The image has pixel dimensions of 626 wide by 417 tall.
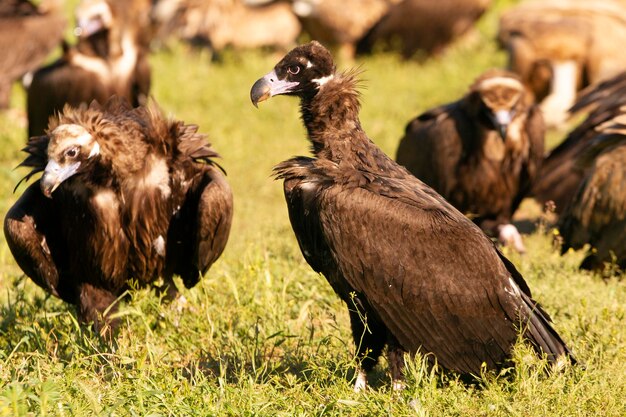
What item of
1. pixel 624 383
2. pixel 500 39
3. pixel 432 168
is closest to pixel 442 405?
pixel 624 383

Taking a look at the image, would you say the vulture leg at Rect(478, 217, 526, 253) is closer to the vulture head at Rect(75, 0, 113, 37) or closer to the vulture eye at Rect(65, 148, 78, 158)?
the vulture eye at Rect(65, 148, 78, 158)

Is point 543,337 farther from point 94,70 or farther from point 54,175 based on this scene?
point 94,70

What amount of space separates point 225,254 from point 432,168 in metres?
1.66

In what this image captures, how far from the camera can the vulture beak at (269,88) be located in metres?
4.64

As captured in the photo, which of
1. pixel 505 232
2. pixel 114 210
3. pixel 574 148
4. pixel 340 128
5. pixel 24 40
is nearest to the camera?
pixel 340 128

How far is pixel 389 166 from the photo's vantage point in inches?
181

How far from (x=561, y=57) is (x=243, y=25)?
4.44m

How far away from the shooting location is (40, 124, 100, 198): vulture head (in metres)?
4.77

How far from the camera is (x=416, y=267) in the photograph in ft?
14.1

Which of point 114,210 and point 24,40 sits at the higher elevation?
point 24,40

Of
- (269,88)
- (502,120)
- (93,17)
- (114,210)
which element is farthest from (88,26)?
(269,88)

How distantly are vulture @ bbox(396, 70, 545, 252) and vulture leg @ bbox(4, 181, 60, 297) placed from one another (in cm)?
315

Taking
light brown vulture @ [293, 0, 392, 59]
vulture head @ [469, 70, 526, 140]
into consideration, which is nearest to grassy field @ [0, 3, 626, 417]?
vulture head @ [469, 70, 526, 140]

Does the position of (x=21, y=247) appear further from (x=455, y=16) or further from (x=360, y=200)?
(x=455, y=16)
